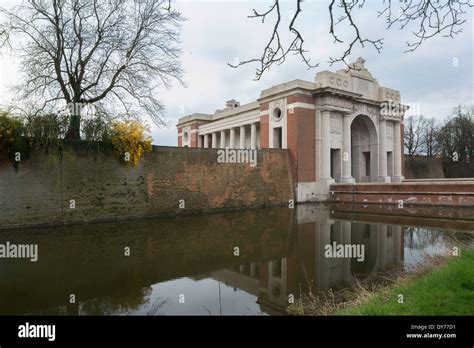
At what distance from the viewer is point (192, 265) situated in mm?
8312

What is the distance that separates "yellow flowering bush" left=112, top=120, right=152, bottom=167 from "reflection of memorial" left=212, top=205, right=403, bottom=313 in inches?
348

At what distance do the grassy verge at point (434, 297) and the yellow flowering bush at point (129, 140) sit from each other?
1355 cm

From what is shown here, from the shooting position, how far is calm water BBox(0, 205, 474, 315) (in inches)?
230

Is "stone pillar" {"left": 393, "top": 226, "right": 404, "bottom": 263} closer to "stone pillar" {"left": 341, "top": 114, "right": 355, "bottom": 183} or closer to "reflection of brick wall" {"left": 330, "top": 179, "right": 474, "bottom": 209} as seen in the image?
"reflection of brick wall" {"left": 330, "top": 179, "right": 474, "bottom": 209}

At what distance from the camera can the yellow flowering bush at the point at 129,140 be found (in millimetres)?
16016

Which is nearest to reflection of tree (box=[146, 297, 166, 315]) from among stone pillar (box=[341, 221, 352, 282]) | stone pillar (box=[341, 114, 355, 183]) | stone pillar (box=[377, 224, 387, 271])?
stone pillar (box=[341, 221, 352, 282])

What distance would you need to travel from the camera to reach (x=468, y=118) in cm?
4728

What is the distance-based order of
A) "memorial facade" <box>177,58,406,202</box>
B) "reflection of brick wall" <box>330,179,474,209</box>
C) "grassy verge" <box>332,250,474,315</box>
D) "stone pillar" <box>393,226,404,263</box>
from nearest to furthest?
"grassy verge" <box>332,250,474,315</box> → "stone pillar" <box>393,226,404,263</box> → "reflection of brick wall" <box>330,179,474,209</box> → "memorial facade" <box>177,58,406,202</box>

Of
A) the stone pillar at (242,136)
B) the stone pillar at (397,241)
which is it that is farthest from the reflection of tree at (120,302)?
the stone pillar at (242,136)

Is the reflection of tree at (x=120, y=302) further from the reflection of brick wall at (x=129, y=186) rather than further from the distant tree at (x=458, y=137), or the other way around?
the distant tree at (x=458, y=137)

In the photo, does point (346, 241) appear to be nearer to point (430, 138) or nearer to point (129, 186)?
point (129, 186)

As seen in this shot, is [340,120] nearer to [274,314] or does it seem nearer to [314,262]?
[314,262]

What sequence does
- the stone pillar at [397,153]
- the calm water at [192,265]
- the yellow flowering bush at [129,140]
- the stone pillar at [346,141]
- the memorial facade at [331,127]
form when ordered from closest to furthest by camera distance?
the calm water at [192,265]
the yellow flowering bush at [129,140]
the memorial facade at [331,127]
the stone pillar at [346,141]
the stone pillar at [397,153]
